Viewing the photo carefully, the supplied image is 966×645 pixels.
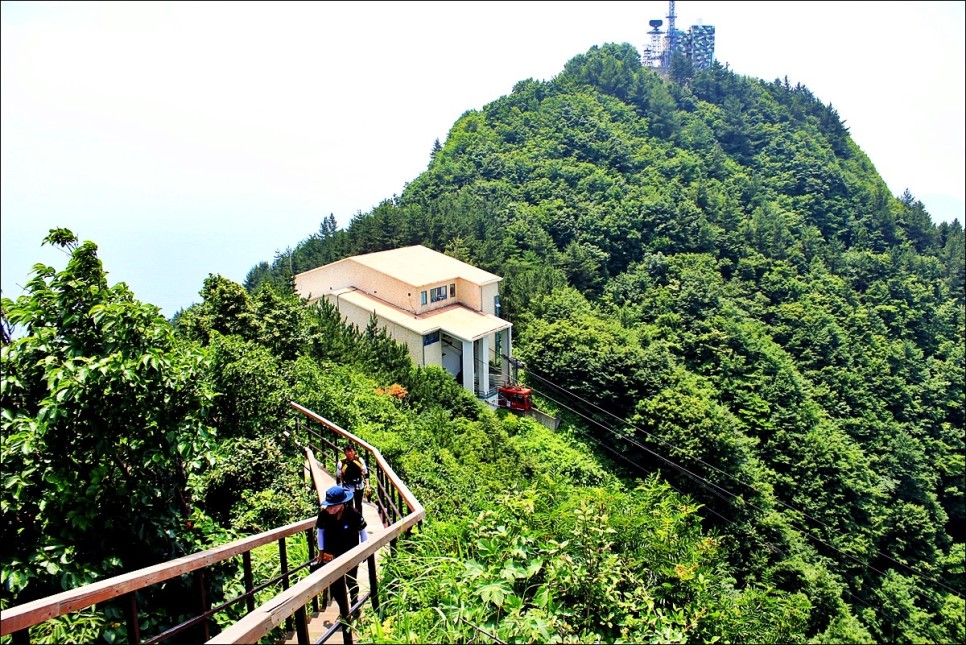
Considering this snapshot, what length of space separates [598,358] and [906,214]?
5310 cm

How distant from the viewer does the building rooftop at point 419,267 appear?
28297 millimetres

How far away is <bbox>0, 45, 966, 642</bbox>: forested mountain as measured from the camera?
4.94 metres

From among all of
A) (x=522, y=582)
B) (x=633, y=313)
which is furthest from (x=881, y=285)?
(x=522, y=582)

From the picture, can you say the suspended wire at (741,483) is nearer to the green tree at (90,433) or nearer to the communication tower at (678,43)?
the green tree at (90,433)

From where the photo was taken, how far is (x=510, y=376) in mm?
29875

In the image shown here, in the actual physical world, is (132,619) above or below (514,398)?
above

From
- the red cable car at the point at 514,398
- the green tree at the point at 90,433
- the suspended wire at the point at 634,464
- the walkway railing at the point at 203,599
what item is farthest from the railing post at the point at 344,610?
the red cable car at the point at 514,398

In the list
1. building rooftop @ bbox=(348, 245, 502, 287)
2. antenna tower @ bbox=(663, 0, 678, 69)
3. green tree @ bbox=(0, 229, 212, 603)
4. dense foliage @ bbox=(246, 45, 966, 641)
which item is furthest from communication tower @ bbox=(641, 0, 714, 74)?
green tree @ bbox=(0, 229, 212, 603)

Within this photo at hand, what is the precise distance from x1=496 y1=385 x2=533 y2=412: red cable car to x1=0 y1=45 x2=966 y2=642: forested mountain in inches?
28.9

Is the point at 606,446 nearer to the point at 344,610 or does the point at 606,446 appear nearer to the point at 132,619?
the point at 344,610

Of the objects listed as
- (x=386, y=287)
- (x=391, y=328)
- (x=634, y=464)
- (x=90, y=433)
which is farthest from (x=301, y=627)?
(x=386, y=287)

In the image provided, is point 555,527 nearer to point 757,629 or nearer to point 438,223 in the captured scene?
point 757,629

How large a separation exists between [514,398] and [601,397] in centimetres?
360

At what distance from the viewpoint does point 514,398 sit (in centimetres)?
2812
